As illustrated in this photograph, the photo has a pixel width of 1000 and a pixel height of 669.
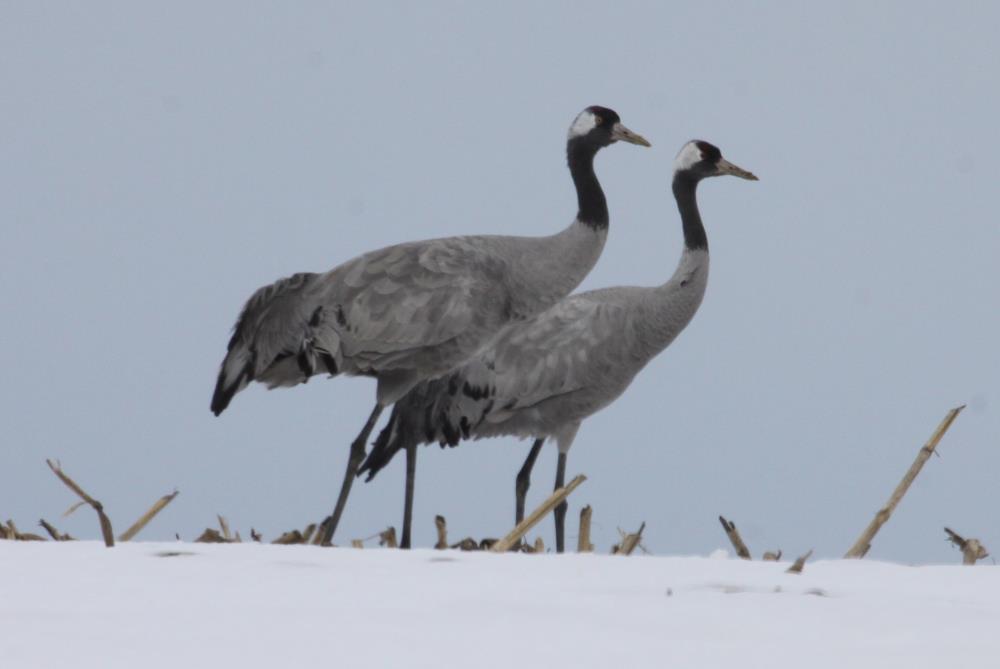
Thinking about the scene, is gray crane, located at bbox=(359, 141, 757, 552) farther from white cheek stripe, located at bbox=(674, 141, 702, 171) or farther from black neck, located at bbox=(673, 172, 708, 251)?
white cheek stripe, located at bbox=(674, 141, 702, 171)

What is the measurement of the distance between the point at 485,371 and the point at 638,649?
7222 mm

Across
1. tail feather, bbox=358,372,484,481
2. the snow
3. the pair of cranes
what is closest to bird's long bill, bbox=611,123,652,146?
the pair of cranes

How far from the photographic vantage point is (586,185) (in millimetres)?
9672

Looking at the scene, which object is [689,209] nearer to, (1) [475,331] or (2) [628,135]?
(2) [628,135]

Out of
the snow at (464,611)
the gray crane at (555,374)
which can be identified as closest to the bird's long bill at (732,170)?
the gray crane at (555,374)

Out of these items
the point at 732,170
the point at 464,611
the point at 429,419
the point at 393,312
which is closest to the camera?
the point at 464,611

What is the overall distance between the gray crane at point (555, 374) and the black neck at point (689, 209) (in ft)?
1.10

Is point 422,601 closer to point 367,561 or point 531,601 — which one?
point 531,601

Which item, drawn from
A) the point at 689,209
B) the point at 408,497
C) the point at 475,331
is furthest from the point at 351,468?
the point at 689,209

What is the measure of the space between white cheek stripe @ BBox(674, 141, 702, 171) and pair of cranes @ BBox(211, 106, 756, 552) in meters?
0.82

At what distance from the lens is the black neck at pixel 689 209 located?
10891 mm

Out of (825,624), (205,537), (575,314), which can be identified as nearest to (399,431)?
(575,314)

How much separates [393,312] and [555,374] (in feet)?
6.66

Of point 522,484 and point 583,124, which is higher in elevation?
point 583,124
